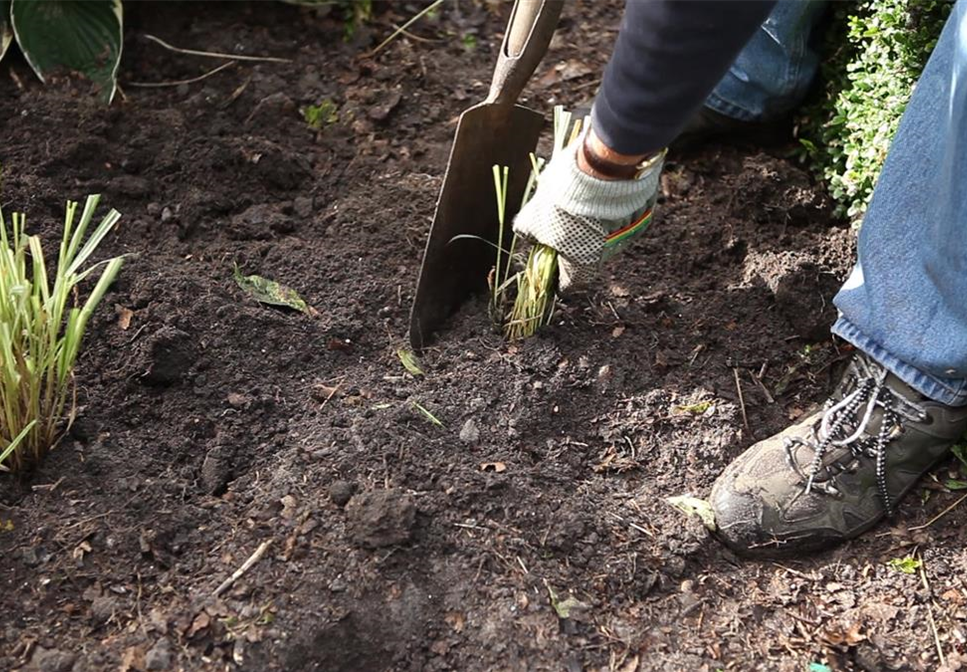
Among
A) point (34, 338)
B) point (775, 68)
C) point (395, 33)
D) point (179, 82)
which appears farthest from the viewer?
point (395, 33)

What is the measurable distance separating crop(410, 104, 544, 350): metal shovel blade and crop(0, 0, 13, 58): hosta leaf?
1.21 m

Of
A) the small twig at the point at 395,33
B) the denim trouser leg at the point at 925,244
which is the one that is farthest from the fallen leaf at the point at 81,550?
the small twig at the point at 395,33

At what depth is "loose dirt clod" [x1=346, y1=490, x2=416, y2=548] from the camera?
5.40 ft

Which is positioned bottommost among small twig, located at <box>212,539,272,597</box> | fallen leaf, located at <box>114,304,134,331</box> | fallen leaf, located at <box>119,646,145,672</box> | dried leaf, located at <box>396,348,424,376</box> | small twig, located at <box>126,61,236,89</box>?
fallen leaf, located at <box>119,646,145,672</box>

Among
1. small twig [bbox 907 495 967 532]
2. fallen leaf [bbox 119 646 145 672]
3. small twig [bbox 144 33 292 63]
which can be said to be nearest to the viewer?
fallen leaf [bbox 119 646 145 672]

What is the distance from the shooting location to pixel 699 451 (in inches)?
76.1

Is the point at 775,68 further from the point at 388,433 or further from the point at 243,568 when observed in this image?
the point at 243,568

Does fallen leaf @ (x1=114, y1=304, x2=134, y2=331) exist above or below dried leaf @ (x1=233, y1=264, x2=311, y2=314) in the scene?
above

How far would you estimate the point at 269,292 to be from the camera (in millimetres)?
2078

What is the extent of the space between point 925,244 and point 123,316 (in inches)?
54.9

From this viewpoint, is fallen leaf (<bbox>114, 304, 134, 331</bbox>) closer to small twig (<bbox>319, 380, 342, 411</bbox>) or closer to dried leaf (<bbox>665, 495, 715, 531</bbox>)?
small twig (<bbox>319, 380, 342, 411</bbox>)

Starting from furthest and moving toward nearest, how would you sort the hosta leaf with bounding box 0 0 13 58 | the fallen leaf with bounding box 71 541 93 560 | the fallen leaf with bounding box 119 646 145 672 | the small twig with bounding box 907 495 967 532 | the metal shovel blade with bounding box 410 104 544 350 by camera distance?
the hosta leaf with bounding box 0 0 13 58, the metal shovel blade with bounding box 410 104 544 350, the small twig with bounding box 907 495 967 532, the fallen leaf with bounding box 71 541 93 560, the fallen leaf with bounding box 119 646 145 672

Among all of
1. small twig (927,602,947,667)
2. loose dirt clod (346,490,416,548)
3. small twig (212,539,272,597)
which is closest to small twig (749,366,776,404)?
small twig (927,602,947,667)

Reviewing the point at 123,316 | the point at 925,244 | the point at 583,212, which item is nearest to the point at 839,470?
the point at 925,244
